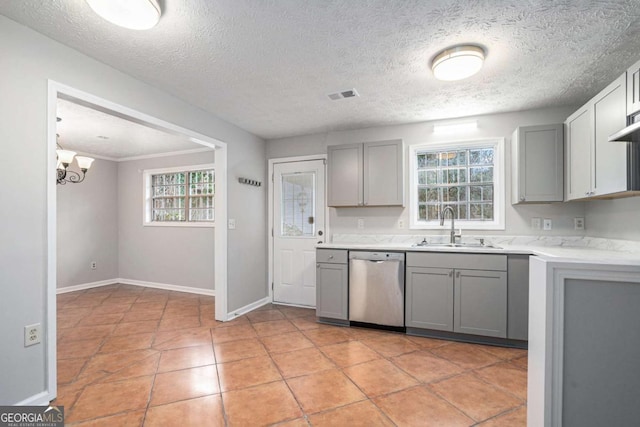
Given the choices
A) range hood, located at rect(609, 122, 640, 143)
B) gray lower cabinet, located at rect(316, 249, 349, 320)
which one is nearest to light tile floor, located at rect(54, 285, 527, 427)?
gray lower cabinet, located at rect(316, 249, 349, 320)

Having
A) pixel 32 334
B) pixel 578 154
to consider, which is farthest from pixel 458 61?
pixel 32 334

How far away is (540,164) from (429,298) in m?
1.77

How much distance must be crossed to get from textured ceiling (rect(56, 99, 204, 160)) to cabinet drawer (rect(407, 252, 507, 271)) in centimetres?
282

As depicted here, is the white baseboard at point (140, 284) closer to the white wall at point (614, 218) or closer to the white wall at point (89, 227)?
the white wall at point (89, 227)

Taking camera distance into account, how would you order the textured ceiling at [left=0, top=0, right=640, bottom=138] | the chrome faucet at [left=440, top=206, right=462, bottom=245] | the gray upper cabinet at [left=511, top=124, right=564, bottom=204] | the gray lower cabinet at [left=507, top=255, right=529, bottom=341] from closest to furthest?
the textured ceiling at [left=0, top=0, right=640, bottom=138] → the gray lower cabinet at [left=507, top=255, right=529, bottom=341] → the gray upper cabinet at [left=511, top=124, right=564, bottom=204] → the chrome faucet at [left=440, top=206, right=462, bottom=245]

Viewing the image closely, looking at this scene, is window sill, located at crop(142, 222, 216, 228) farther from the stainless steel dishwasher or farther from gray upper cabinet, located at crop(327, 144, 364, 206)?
the stainless steel dishwasher

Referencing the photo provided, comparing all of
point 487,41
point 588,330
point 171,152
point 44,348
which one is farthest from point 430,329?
point 171,152

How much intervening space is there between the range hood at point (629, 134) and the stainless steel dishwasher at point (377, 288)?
76.1 inches

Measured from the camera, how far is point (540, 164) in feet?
10.1

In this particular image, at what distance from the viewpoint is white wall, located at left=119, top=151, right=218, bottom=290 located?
5.09 meters

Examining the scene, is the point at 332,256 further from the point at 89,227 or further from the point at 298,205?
the point at 89,227

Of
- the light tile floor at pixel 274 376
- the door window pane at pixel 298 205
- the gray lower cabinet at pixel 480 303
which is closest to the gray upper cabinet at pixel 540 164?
the gray lower cabinet at pixel 480 303

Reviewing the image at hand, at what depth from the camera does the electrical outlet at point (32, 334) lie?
1900 millimetres

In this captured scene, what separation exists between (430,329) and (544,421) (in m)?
1.88
